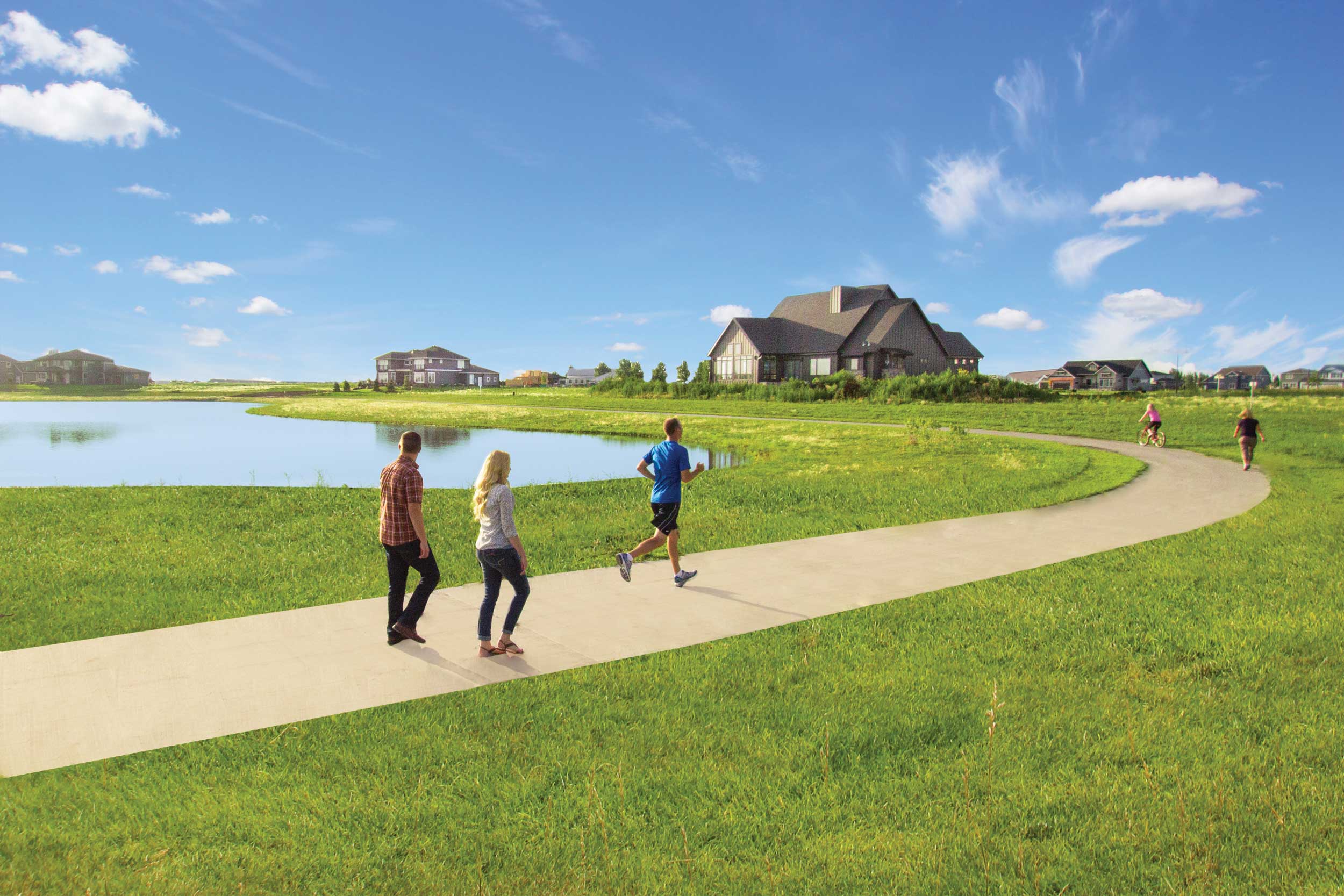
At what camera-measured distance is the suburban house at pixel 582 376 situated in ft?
594

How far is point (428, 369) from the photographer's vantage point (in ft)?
498

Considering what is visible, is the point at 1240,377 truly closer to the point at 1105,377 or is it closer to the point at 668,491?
the point at 1105,377

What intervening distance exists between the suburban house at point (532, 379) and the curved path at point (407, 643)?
17266 cm

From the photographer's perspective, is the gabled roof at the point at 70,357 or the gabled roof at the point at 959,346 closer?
the gabled roof at the point at 959,346

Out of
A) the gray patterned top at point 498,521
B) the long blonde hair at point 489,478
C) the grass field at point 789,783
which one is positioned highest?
the long blonde hair at point 489,478

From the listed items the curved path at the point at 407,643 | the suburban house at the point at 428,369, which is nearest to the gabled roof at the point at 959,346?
the curved path at the point at 407,643

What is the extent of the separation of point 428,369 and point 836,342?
109281mm

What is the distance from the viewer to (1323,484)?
15.6 meters

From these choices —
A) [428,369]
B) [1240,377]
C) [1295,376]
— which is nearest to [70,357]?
[428,369]

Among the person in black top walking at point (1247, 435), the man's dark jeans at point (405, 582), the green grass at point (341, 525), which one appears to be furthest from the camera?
the person in black top walking at point (1247, 435)

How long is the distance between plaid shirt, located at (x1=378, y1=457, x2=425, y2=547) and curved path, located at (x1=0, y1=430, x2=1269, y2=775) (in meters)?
0.91

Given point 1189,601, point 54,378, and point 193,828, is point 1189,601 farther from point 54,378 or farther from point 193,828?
point 54,378

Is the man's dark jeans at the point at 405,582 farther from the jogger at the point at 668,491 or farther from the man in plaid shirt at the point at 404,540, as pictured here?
the jogger at the point at 668,491

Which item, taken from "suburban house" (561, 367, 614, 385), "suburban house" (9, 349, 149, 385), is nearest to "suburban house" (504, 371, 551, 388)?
"suburban house" (561, 367, 614, 385)
